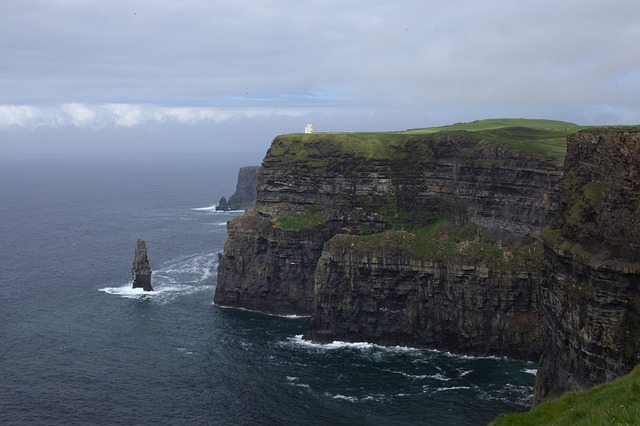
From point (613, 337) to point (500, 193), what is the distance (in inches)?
2200

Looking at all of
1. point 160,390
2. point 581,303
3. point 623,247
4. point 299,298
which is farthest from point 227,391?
point 623,247

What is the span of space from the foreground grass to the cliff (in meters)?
58.4

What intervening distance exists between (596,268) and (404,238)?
5425cm

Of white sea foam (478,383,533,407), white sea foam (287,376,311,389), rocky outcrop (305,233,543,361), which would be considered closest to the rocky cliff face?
white sea foam (478,383,533,407)

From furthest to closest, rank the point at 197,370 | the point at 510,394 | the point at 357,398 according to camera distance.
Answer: the point at 197,370 < the point at 510,394 < the point at 357,398

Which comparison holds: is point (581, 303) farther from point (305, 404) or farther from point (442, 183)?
point (442, 183)

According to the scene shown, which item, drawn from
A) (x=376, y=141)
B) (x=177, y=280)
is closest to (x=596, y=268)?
(x=376, y=141)

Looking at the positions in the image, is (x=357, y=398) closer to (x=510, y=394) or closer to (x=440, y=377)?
(x=440, y=377)

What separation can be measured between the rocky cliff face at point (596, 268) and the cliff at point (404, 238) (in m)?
31.9

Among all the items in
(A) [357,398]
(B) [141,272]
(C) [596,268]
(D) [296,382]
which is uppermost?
(C) [596,268]

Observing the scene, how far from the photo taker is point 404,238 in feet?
352

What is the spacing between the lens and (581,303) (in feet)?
185

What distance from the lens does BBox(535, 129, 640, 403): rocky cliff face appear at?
52781 mm

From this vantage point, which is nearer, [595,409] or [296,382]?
[595,409]
